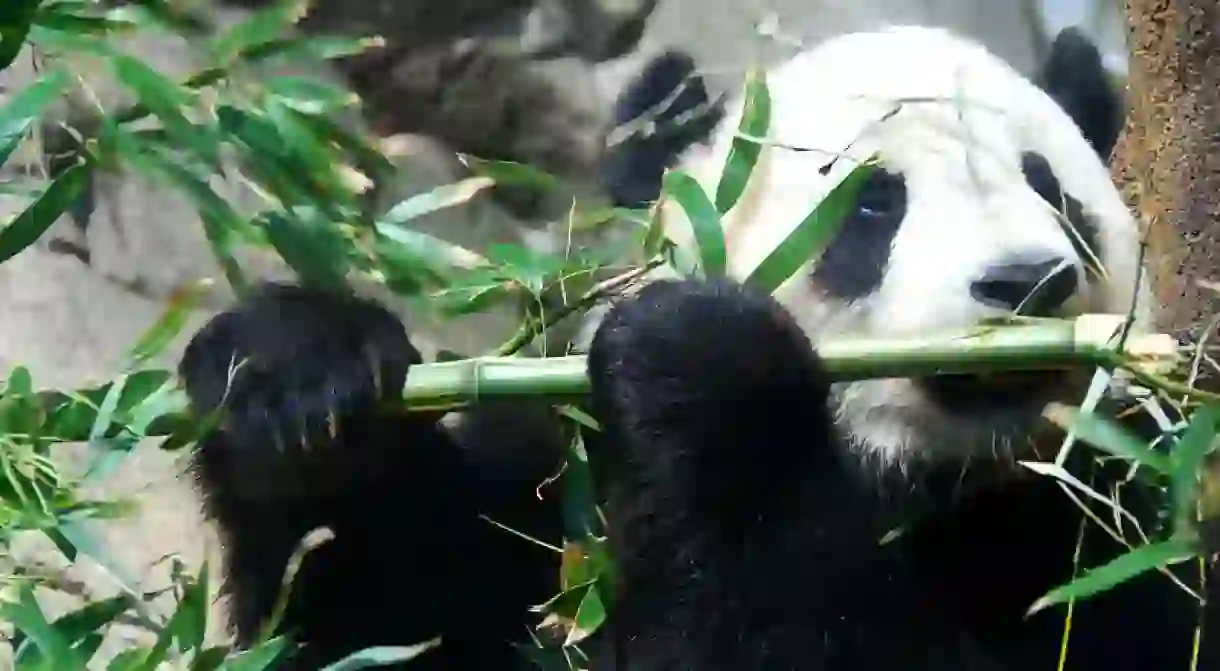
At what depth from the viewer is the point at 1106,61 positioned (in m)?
1.88

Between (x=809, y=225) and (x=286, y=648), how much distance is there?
0.65m

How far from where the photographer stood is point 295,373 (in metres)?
1.28

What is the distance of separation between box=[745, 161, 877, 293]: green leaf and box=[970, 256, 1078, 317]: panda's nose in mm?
137

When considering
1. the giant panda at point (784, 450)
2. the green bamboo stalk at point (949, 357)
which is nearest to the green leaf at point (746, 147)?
the giant panda at point (784, 450)

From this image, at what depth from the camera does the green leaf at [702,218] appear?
1252 mm

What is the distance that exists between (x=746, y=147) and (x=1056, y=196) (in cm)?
35

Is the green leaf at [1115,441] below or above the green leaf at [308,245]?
below

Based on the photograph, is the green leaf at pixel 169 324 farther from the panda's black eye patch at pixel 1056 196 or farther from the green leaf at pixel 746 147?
the panda's black eye patch at pixel 1056 196

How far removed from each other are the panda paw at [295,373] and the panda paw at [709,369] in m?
0.20

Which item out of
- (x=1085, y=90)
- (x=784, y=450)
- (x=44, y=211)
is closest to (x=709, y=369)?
(x=784, y=450)

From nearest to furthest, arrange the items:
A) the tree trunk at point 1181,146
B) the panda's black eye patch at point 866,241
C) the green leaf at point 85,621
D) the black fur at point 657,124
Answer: the green leaf at point 85,621 < the panda's black eye patch at point 866,241 < the black fur at point 657,124 < the tree trunk at point 1181,146

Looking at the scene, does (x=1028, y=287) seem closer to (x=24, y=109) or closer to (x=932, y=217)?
(x=932, y=217)

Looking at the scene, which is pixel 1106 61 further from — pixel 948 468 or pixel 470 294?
pixel 470 294

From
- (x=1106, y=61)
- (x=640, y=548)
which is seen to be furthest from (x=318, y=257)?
(x=1106, y=61)
